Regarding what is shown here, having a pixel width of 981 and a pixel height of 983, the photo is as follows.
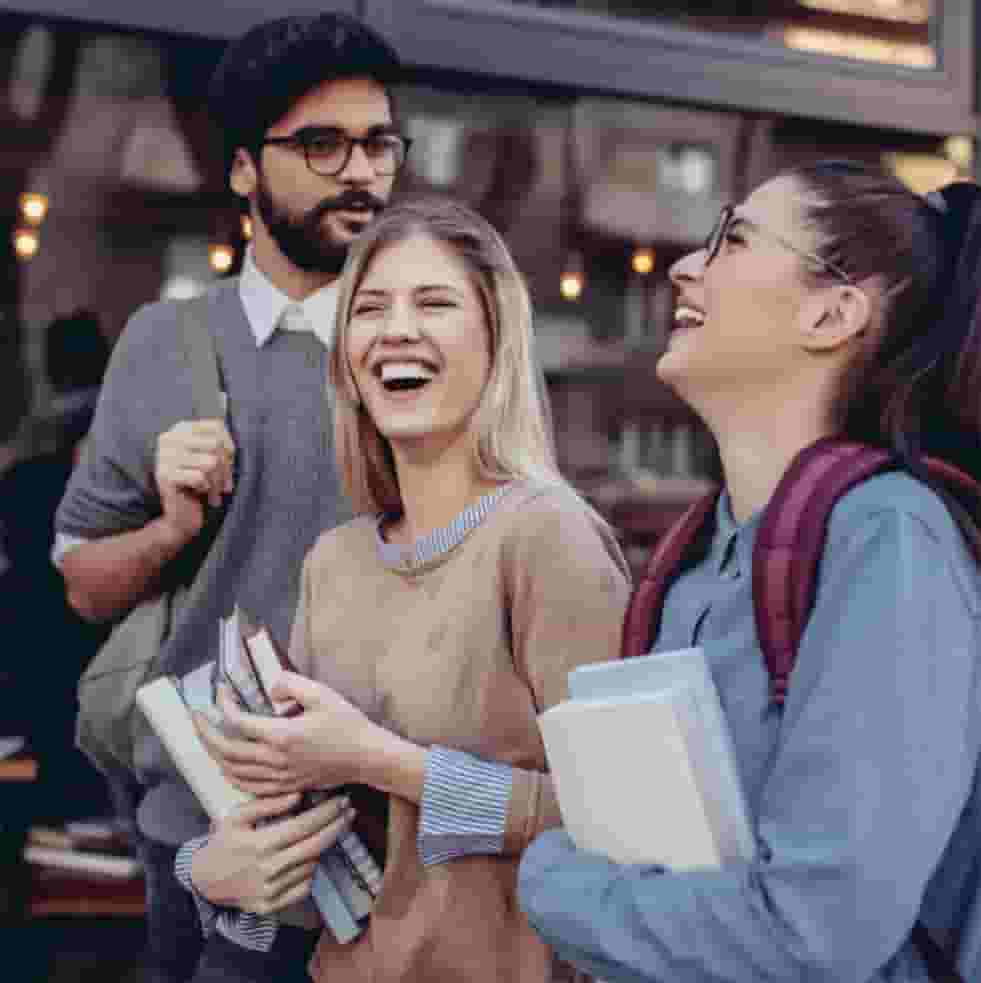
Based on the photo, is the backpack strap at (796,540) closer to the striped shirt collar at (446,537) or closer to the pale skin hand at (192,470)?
Result: the striped shirt collar at (446,537)

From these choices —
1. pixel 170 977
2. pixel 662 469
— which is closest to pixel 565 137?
pixel 662 469

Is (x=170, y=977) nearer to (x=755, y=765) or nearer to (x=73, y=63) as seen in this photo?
(x=755, y=765)

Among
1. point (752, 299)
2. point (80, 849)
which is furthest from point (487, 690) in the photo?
point (80, 849)

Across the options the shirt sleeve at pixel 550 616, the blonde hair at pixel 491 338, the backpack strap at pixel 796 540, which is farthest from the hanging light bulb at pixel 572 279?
the backpack strap at pixel 796 540

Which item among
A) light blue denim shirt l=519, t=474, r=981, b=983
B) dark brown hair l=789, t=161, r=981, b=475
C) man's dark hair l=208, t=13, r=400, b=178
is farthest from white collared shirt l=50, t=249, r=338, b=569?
light blue denim shirt l=519, t=474, r=981, b=983

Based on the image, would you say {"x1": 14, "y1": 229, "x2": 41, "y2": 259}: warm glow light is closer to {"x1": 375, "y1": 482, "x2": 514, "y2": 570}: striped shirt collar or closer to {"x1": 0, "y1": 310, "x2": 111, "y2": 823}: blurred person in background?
{"x1": 0, "y1": 310, "x2": 111, "y2": 823}: blurred person in background

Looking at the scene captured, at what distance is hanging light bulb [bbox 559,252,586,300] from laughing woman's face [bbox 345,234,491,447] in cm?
144

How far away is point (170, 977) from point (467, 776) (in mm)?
989

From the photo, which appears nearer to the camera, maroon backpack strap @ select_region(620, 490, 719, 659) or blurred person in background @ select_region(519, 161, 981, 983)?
blurred person in background @ select_region(519, 161, 981, 983)

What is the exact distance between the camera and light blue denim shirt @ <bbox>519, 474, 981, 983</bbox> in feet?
3.61

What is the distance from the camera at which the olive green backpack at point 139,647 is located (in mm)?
2191

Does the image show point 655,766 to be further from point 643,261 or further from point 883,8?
point 883,8

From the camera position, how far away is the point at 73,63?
2840 millimetres

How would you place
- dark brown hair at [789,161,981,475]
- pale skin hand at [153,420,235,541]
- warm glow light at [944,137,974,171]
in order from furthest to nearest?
warm glow light at [944,137,974,171], pale skin hand at [153,420,235,541], dark brown hair at [789,161,981,475]
